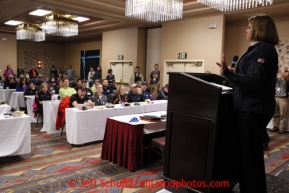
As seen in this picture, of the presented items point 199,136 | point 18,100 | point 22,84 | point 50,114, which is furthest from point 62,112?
point 199,136

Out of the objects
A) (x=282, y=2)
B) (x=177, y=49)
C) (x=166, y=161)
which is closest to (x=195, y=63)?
(x=177, y=49)

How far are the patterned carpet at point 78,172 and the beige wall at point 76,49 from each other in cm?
1047

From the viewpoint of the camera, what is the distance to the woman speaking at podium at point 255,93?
1678mm

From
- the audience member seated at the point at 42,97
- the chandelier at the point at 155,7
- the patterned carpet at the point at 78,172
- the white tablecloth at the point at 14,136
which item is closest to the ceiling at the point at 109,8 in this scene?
the chandelier at the point at 155,7

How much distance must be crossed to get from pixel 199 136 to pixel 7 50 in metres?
14.1

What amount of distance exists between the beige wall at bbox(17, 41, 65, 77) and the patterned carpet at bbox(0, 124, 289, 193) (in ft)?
41.9

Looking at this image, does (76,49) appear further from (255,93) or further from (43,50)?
(255,93)

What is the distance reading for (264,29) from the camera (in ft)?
5.69

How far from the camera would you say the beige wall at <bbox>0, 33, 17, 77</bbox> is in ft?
43.3

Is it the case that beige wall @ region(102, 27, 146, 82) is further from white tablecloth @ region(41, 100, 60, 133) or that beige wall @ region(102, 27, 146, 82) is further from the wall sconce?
the wall sconce

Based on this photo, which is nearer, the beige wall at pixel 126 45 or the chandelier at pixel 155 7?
the chandelier at pixel 155 7

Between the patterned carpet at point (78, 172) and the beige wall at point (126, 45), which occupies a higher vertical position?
the beige wall at point (126, 45)

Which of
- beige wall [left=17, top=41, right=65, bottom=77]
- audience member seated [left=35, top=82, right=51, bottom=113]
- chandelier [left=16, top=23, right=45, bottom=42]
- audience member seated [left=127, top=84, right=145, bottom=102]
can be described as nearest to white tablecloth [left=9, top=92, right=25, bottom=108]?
audience member seated [left=35, top=82, right=51, bottom=113]

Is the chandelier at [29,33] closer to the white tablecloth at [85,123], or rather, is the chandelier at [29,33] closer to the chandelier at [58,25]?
the chandelier at [58,25]
